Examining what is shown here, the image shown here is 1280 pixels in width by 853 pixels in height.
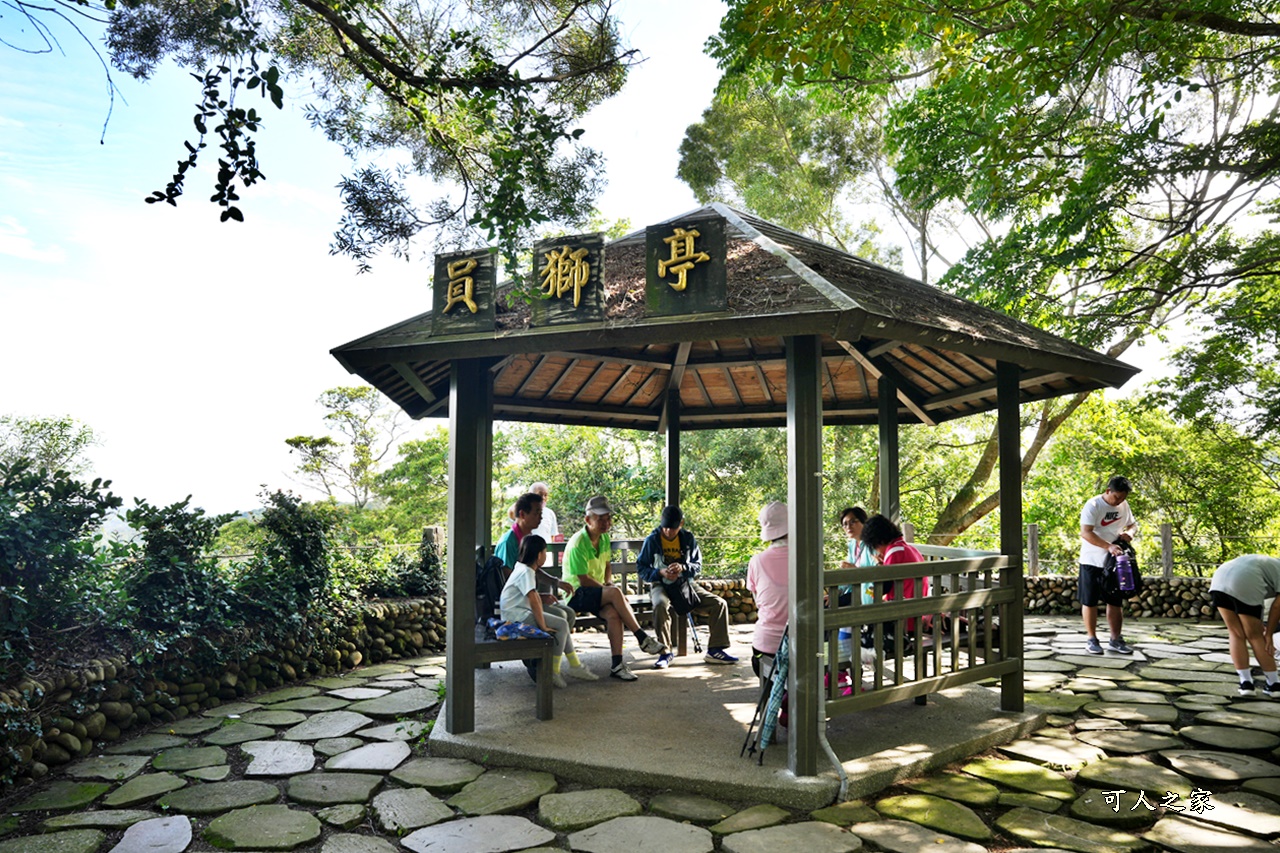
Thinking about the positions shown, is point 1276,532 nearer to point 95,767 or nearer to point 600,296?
point 600,296

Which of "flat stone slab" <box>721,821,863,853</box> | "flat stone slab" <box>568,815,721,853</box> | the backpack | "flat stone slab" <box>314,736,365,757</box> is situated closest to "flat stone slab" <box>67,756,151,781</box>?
"flat stone slab" <box>314,736,365,757</box>

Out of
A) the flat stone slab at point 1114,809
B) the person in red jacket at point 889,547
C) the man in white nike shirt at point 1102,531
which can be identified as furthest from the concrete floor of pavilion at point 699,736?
the man in white nike shirt at point 1102,531

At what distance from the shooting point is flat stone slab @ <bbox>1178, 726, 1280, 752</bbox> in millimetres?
5109

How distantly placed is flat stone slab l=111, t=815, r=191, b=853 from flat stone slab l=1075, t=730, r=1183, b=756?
210 inches

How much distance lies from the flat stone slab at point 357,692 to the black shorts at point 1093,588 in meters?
6.67

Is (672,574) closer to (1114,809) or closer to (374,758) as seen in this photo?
(374,758)

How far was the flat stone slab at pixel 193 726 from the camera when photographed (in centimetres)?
577

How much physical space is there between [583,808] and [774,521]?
2.08 meters

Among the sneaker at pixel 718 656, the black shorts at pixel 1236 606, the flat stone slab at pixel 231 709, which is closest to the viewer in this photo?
the black shorts at pixel 1236 606

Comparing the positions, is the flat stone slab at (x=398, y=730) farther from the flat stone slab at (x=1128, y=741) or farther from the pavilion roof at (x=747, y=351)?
the flat stone slab at (x=1128, y=741)

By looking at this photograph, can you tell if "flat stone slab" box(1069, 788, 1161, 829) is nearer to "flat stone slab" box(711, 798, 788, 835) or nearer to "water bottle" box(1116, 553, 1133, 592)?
"flat stone slab" box(711, 798, 788, 835)

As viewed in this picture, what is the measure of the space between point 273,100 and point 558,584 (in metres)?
4.49

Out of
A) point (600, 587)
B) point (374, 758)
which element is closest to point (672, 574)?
point (600, 587)

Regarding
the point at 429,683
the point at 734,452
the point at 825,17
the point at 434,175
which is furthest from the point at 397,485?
the point at 825,17
